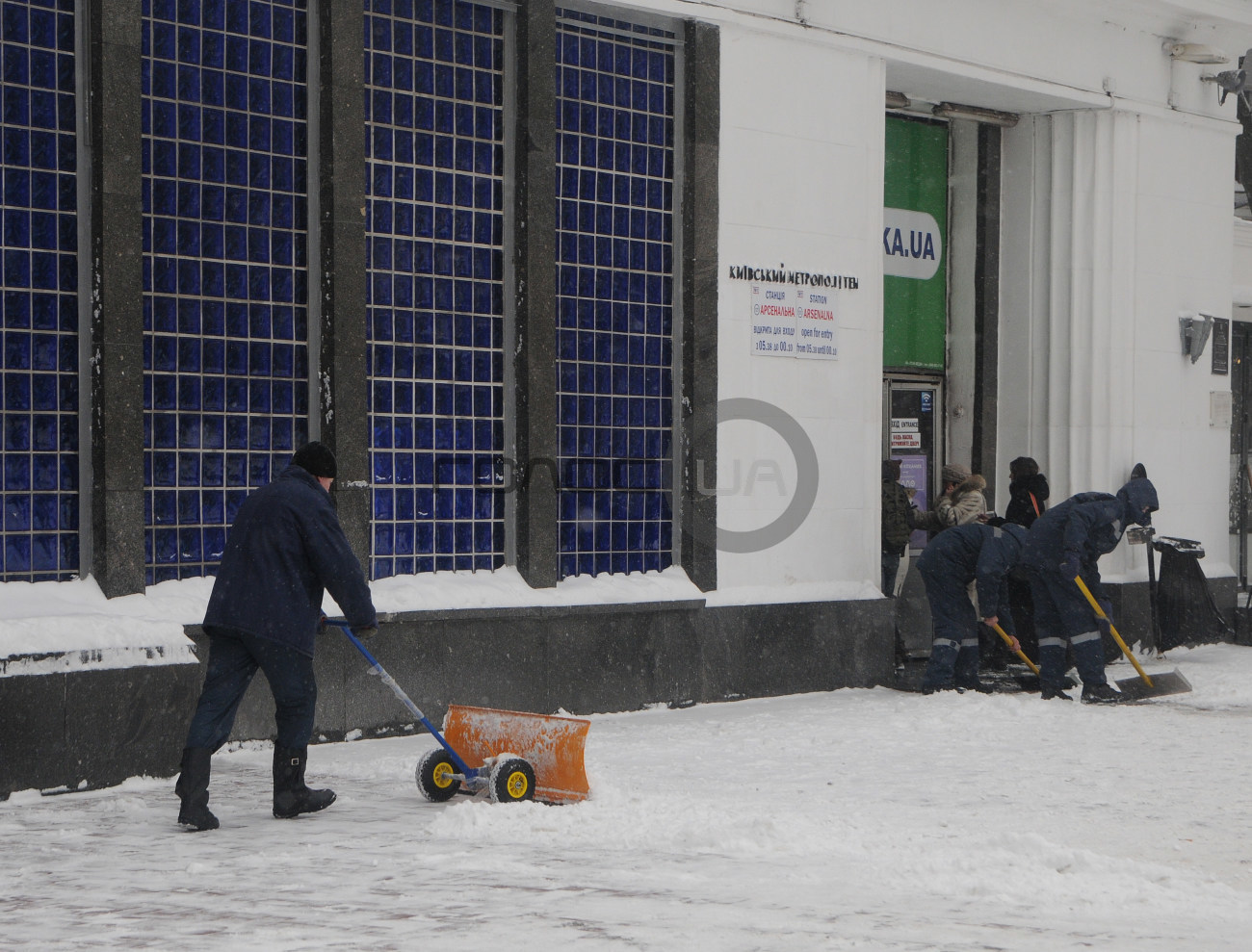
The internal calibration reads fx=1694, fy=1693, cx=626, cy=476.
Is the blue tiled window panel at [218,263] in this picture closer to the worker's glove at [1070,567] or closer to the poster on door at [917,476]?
the worker's glove at [1070,567]

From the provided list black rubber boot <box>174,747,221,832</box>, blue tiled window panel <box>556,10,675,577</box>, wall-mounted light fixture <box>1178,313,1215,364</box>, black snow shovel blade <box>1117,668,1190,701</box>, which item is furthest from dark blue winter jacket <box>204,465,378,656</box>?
wall-mounted light fixture <box>1178,313,1215,364</box>

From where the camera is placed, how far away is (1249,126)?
60.3 ft

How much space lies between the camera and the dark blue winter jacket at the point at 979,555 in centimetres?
1279

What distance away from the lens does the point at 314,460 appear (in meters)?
8.23

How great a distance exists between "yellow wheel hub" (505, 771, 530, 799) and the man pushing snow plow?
5982 mm

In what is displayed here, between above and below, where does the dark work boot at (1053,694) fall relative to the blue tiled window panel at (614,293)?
below

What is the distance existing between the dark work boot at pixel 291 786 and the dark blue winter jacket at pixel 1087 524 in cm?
677

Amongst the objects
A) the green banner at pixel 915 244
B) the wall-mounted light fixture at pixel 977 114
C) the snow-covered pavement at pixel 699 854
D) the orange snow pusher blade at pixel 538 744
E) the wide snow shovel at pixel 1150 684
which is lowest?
the wide snow shovel at pixel 1150 684

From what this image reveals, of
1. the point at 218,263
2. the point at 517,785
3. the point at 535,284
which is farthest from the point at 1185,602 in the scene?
the point at 218,263

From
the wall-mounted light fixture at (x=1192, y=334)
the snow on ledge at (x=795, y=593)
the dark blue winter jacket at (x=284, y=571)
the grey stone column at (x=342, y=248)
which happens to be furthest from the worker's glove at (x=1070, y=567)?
the dark blue winter jacket at (x=284, y=571)

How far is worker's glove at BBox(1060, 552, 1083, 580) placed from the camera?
12594 millimetres

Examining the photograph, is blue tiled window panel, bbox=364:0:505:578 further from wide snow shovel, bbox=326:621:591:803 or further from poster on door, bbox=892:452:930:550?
poster on door, bbox=892:452:930:550

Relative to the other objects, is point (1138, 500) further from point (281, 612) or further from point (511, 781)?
point (281, 612)

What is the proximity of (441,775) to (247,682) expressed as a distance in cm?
105
